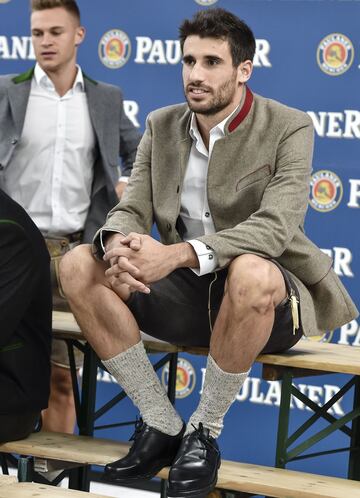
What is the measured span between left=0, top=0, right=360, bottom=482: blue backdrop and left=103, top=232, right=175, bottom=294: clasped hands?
Result: 1.58 m

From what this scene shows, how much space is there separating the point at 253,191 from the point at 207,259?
32 cm

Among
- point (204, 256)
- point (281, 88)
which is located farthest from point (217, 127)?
point (281, 88)

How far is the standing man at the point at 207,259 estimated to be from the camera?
2.88 metres

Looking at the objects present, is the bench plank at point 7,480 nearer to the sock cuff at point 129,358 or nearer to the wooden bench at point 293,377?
the sock cuff at point 129,358

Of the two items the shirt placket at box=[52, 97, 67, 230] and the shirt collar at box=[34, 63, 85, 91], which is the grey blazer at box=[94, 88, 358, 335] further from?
the shirt collar at box=[34, 63, 85, 91]

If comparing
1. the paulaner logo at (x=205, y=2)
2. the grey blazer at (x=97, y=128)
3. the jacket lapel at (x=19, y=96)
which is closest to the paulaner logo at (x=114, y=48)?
the paulaner logo at (x=205, y=2)

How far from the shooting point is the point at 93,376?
11.8 feet

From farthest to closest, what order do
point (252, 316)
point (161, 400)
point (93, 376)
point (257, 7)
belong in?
point (257, 7)
point (93, 376)
point (161, 400)
point (252, 316)

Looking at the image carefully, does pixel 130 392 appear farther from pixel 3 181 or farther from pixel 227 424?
pixel 227 424

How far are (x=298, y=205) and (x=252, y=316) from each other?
40cm

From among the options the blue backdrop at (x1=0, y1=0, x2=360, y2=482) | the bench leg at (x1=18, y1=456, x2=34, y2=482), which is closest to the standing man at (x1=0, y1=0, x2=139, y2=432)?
the blue backdrop at (x1=0, y1=0, x2=360, y2=482)

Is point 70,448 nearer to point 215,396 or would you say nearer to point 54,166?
point 215,396

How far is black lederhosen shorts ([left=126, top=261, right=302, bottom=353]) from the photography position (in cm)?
312

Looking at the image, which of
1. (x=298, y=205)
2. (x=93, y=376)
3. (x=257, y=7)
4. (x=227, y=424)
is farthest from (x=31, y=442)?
(x=257, y=7)
